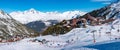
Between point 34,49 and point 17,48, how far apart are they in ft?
19.6

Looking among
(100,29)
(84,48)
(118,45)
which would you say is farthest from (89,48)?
(100,29)

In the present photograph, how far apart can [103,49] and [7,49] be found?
44639 millimetres

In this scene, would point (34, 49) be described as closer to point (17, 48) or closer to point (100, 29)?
point (17, 48)

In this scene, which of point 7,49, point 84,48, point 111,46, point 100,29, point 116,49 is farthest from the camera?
point 100,29

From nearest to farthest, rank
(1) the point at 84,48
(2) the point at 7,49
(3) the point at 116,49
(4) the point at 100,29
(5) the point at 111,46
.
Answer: (3) the point at 116,49 → (5) the point at 111,46 → (1) the point at 84,48 → (2) the point at 7,49 → (4) the point at 100,29

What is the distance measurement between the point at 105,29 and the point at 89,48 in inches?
4593

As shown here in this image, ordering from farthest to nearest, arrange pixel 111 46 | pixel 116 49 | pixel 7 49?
pixel 7 49 < pixel 111 46 < pixel 116 49

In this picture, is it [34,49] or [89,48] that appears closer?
[89,48]

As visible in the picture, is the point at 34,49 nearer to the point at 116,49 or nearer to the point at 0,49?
the point at 0,49

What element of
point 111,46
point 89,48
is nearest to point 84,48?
point 89,48

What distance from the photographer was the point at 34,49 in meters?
117

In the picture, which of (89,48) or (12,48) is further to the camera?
(12,48)

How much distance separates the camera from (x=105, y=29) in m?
199

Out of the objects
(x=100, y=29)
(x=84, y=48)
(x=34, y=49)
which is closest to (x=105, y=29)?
(x=100, y=29)
